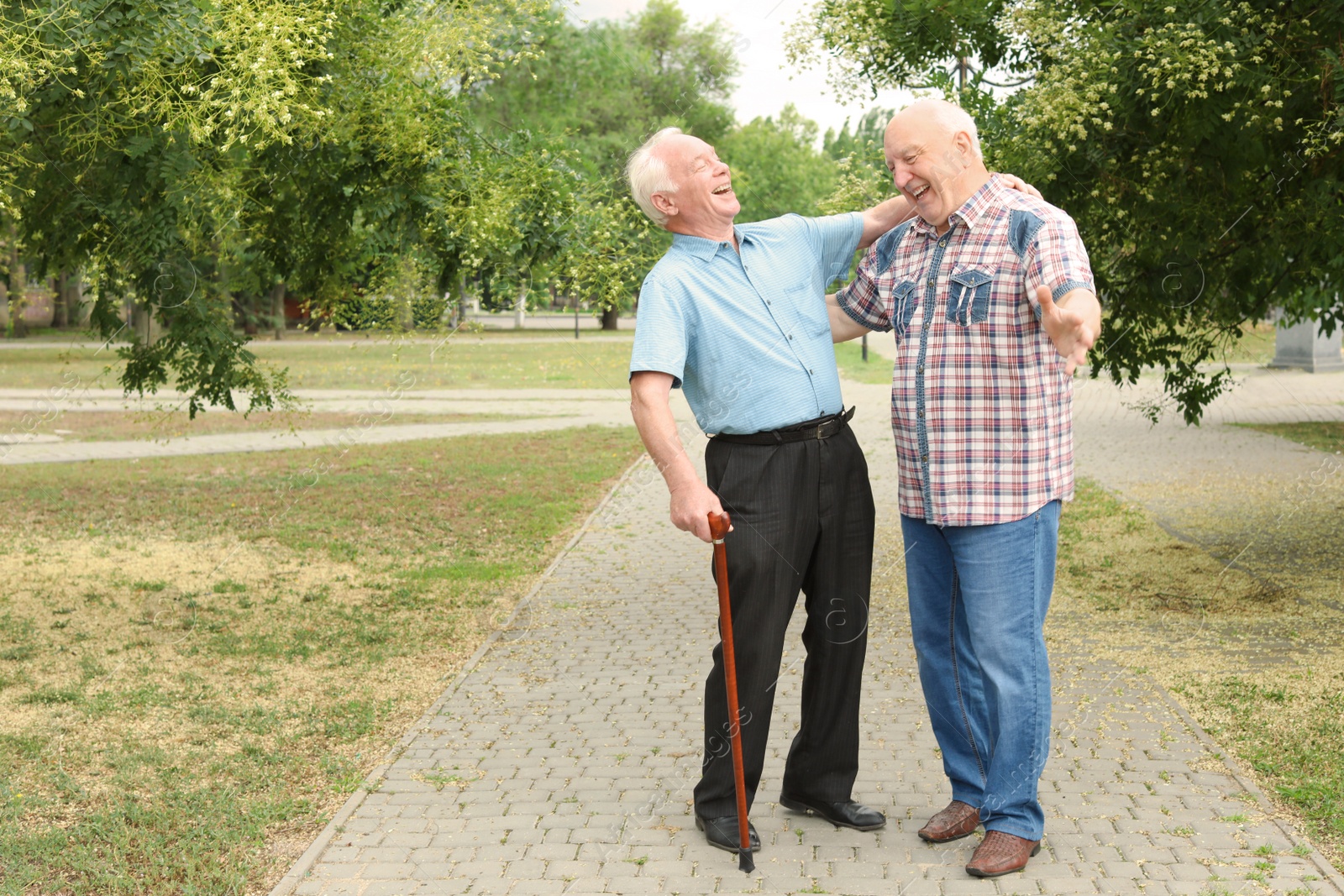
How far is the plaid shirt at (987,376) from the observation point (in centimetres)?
371

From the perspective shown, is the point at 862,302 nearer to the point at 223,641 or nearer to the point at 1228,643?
the point at 1228,643

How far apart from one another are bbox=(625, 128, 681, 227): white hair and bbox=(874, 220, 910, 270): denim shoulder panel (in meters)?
0.69

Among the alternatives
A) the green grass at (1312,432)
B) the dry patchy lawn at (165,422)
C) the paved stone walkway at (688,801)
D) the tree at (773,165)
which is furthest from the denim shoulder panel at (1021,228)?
the tree at (773,165)

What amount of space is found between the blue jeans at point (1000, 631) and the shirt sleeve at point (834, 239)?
0.87m

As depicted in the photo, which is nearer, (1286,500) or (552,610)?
(552,610)

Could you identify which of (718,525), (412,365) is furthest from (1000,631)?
(412,365)

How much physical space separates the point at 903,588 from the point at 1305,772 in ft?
12.6

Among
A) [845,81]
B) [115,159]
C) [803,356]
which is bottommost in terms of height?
[803,356]

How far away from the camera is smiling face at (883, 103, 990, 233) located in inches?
147

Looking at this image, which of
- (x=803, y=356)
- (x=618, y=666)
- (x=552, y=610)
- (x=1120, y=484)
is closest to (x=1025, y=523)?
(x=803, y=356)

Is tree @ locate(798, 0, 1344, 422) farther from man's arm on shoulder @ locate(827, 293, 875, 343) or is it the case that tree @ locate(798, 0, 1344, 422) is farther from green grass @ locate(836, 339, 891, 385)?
green grass @ locate(836, 339, 891, 385)

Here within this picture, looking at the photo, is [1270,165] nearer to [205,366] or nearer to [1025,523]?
[1025,523]

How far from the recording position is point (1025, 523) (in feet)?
12.4

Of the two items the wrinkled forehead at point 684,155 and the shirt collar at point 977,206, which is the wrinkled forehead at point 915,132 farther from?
Result: the wrinkled forehead at point 684,155
